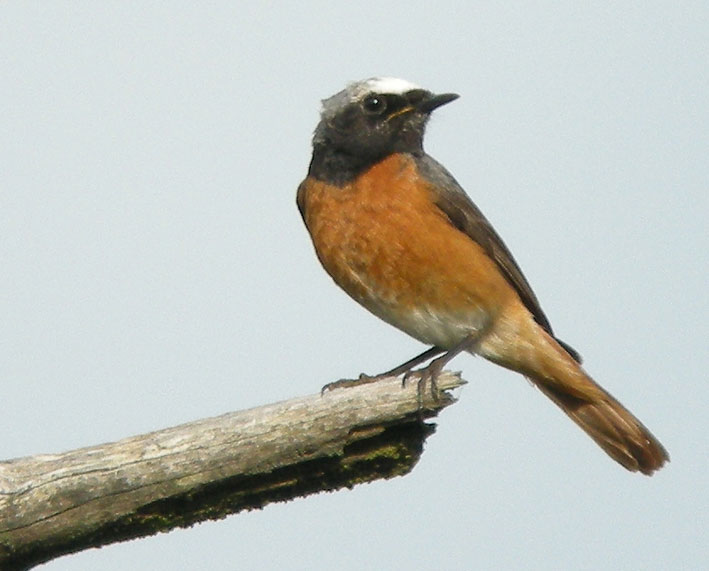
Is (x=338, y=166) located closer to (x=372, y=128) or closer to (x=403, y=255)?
(x=372, y=128)

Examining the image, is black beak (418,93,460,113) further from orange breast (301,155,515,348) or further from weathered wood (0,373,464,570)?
weathered wood (0,373,464,570)

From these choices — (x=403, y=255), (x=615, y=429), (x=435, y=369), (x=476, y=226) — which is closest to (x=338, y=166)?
(x=403, y=255)

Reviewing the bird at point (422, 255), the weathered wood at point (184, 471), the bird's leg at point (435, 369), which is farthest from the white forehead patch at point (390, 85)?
the weathered wood at point (184, 471)

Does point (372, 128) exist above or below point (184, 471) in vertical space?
above

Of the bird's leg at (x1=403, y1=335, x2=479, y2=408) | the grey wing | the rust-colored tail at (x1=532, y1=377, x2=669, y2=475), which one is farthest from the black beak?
the rust-colored tail at (x1=532, y1=377, x2=669, y2=475)

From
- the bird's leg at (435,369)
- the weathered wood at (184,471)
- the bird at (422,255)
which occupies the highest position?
the bird at (422,255)

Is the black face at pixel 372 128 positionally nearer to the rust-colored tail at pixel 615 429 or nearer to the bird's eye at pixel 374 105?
the bird's eye at pixel 374 105
